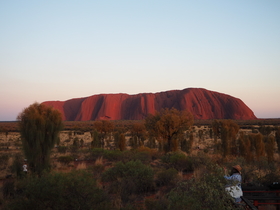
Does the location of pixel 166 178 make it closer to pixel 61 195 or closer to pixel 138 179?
pixel 138 179

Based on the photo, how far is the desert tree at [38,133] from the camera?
9758 millimetres

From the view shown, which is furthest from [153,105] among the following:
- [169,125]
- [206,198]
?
[206,198]

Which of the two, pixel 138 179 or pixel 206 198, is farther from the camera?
pixel 138 179

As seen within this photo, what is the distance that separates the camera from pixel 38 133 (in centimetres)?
981

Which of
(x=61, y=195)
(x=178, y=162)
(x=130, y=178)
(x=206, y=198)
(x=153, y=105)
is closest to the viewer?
(x=206, y=198)

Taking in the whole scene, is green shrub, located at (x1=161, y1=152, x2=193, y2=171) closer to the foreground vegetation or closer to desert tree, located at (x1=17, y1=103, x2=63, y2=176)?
the foreground vegetation

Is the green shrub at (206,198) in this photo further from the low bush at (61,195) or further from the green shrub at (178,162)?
the green shrub at (178,162)

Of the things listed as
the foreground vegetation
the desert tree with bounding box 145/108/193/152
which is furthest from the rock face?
the foreground vegetation

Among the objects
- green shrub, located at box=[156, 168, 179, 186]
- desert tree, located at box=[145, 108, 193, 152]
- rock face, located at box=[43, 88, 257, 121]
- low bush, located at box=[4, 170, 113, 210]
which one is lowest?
green shrub, located at box=[156, 168, 179, 186]

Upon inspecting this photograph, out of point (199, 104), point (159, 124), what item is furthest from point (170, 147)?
point (199, 104)

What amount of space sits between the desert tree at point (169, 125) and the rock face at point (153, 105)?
8076 centimetres

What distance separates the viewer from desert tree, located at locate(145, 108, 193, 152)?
1761 centimetres

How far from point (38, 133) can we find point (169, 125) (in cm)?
1005

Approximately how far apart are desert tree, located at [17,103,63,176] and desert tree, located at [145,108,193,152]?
27.9ft
